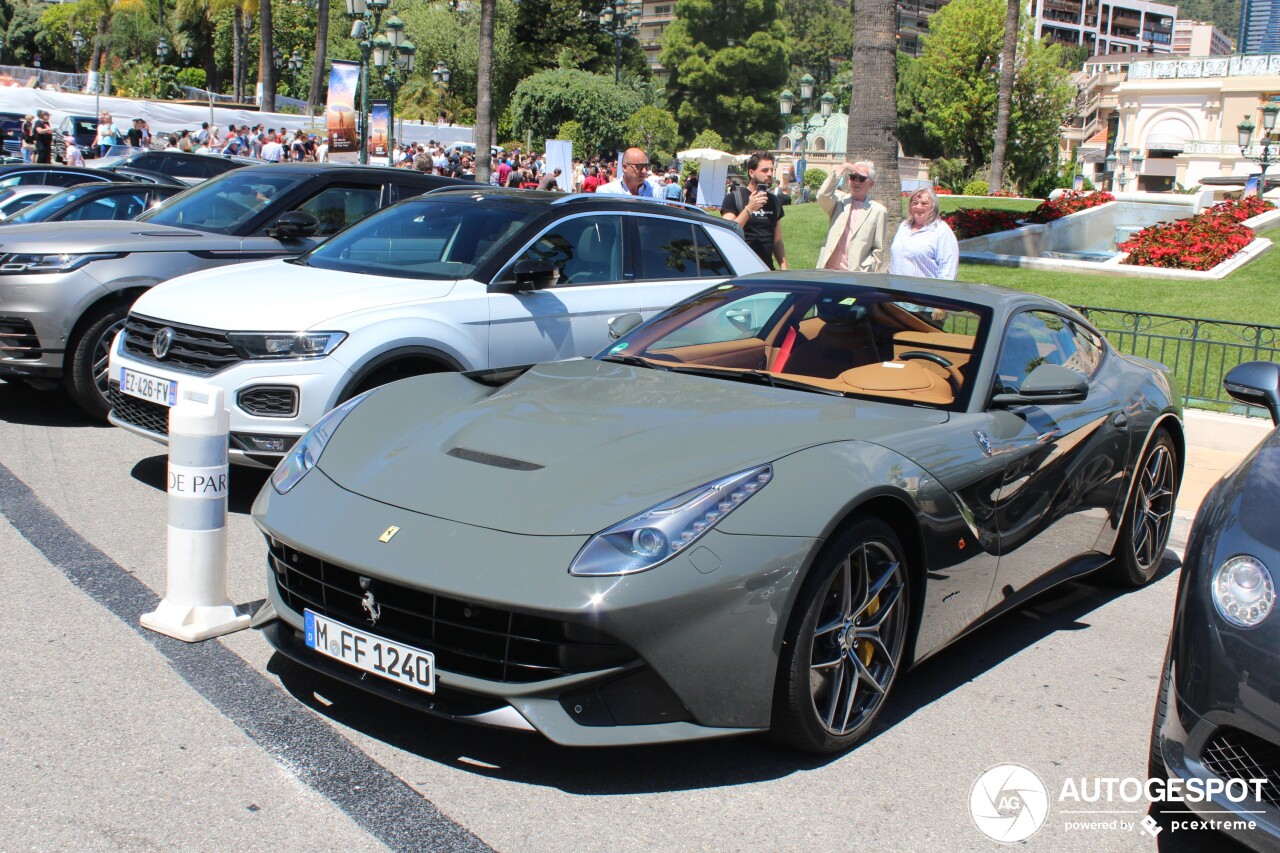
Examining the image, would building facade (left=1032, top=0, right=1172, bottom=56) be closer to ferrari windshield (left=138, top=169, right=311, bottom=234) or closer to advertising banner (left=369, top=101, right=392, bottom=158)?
advertising banner (left=369, top=101, right=392, bottom=158)

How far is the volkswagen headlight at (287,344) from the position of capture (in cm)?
577

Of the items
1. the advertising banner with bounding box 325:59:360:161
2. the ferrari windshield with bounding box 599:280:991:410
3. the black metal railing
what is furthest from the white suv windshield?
the advertising banner with bounding box 325:59:360:161

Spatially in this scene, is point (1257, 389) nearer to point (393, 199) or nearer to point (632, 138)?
point (393, 199)

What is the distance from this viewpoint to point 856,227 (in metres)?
9.38

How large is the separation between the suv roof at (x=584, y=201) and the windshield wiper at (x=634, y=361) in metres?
2.36

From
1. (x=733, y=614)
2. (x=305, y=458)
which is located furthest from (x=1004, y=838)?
(x=305, y=458)

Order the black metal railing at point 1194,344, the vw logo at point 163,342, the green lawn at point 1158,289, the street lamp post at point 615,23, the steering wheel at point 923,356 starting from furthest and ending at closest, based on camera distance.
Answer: the street lamp post at point 615,23
the green lawn at point 1158,289
the black metal railing at point 1194,344
the vw logo at point 163,342
the steering wheel at point 923,356

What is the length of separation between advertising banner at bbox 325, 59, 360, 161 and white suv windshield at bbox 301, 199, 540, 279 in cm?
1593

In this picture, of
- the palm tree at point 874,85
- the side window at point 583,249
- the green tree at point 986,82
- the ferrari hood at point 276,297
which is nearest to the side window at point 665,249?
the side window at point 583,249

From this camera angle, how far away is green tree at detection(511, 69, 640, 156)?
58781mm

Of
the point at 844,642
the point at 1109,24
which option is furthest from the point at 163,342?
the point at 1109,24

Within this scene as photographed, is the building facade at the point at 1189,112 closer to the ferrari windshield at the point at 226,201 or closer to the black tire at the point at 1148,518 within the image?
the ferrari windshield at the point at 226,201

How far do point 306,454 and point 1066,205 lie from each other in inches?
1043

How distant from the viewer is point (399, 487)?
3.54 metres
